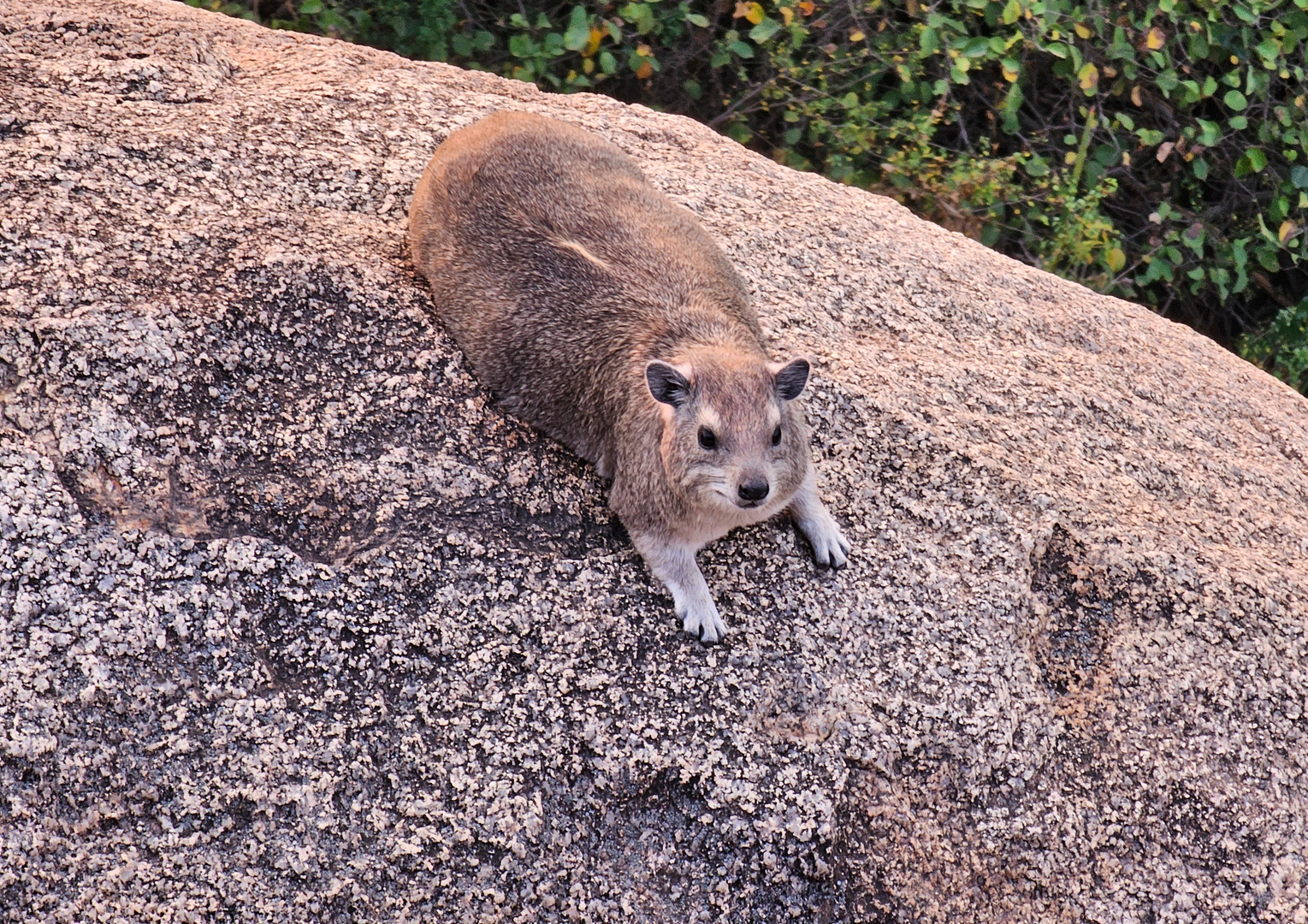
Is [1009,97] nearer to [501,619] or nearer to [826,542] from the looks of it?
[826,542]

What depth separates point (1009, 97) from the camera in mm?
7707

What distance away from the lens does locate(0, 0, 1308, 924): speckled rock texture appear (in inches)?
130

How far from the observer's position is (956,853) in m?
3.59

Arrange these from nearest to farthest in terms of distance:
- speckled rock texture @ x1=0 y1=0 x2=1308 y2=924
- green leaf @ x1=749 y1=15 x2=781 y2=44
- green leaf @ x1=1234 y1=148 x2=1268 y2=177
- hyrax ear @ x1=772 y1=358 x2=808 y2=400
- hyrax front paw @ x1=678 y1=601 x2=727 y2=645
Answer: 1. speckled rock texture @ x1=0 y1=0 x2=1308 y2=924
2. hyrax front paw @ x1=678 y1=601 x2=727 y2=645
3. hyrax ear @ x1=772 y1=358 x2=808 y2=400
4. green leaf @ x1=749 y1=15 x2=781 y2=44
5. green leaf @ x1=1234 y1=148 x2=1268 y2=177

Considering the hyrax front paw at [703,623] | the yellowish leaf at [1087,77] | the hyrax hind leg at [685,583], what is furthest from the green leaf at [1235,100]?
the hyrax front paw at [703,623]

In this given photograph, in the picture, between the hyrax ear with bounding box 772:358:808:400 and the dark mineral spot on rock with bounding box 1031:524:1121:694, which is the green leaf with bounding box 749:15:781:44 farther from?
the dark mineral spot on rock with bounding box 1031:524:1121:694

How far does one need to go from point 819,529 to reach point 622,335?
1.00 m

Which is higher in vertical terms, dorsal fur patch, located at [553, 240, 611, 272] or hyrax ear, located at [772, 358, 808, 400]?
hyrax ear, located at [772, 358, 808, 400]

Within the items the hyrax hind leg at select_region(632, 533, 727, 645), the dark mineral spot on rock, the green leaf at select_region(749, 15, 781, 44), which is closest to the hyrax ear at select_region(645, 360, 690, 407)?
the hyrax hind leg at select_region(632, 533, 727, 645)

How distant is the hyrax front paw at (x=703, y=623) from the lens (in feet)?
12.4

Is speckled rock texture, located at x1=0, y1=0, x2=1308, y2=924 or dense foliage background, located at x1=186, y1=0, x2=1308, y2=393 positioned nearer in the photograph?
speckled rock texture, located at x1=0, y1=0, x2=1308, y2=924

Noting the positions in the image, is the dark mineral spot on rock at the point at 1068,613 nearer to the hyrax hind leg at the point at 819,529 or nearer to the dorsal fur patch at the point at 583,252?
the hyrax hind leg at the point at 819,529

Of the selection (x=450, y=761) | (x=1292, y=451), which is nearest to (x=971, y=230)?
(x=1292, y=451)

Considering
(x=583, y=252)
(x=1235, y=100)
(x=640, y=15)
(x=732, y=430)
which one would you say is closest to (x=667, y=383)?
(x=732, y=430)
